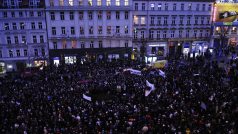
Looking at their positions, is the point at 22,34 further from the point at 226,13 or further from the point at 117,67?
the point at 226,13

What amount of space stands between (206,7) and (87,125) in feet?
129

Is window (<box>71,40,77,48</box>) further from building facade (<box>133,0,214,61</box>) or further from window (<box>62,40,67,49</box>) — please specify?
building facade (<box>133,0,214,61</box>)

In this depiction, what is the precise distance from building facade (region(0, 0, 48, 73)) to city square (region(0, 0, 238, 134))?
16 cm

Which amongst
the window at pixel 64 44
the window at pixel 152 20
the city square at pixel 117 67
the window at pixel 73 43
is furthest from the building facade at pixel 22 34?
the window at pixel 152 20

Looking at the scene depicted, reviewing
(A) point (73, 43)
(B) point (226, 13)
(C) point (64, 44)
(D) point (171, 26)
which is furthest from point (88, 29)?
(B) point (226, 13)

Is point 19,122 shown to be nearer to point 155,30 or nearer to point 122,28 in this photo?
point 122,28

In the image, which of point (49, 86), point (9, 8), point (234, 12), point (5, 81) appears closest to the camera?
point (49, 86)

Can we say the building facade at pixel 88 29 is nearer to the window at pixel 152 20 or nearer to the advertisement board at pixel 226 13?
the window at pixel 152 20

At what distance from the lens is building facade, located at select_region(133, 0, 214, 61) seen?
1656 inches

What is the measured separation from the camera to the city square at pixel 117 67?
1611 centimetres

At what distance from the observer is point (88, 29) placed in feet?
131

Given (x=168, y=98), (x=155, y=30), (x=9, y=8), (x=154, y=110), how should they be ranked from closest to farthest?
(x=154, y=110) < (x=168, y=98) < (x=9, y=8) < (x=155, y=30)

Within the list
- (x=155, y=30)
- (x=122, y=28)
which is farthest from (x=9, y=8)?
(x=155, y=30)

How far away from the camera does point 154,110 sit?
17203 millimetres
